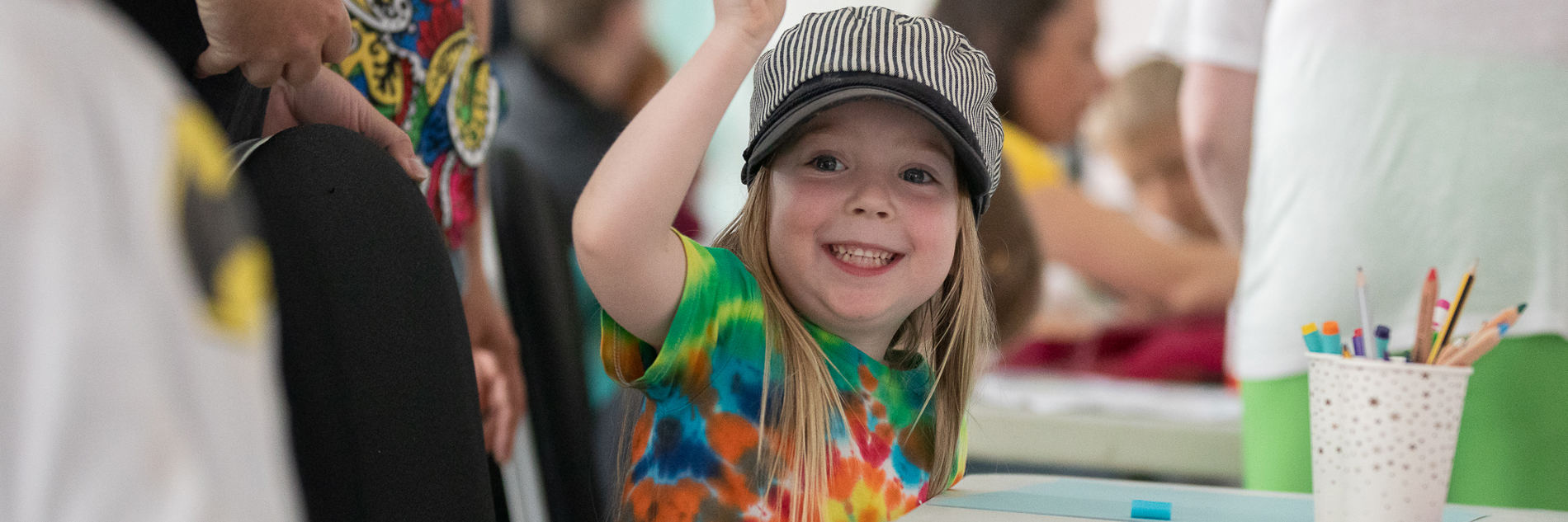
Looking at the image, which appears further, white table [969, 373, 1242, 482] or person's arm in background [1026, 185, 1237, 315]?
person's arm in background [1026, 185, 1237, 315]

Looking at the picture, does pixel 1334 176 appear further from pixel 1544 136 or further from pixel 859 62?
pixel 859 62

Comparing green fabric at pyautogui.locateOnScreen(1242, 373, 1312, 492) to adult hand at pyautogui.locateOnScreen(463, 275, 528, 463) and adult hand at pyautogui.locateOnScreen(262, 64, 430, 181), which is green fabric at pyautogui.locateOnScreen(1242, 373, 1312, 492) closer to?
adult hand at pyautogui.locateOnScreen(463, 275, 528, 463)

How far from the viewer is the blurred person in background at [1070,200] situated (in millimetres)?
2152

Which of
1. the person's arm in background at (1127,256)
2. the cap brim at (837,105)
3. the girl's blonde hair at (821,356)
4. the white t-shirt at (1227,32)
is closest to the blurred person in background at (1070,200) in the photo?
the person's arm in background at (1127,256)

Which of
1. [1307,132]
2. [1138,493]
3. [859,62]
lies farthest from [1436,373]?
[1307,132]

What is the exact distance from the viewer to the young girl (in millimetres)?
711

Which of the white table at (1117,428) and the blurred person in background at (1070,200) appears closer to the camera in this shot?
the white table at (1117,428)

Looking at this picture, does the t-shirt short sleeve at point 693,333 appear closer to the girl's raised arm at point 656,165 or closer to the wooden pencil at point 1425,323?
the girl's raised arm at point 656,165

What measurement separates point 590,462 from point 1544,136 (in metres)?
0.89

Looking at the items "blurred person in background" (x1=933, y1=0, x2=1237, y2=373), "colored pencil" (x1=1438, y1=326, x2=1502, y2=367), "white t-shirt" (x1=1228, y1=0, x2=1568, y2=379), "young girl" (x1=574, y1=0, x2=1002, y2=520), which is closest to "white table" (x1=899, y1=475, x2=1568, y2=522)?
"young girl" (x1=574, y1=0, x2=1002, y2=520)

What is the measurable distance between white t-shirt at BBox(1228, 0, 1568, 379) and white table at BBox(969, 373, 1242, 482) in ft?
2.87

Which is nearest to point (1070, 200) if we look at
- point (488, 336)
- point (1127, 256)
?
point (1127, 256)

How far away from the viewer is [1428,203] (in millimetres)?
974

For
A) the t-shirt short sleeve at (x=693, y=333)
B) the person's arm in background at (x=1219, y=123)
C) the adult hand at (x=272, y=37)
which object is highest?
the adult hand at (x=272, y=37)
